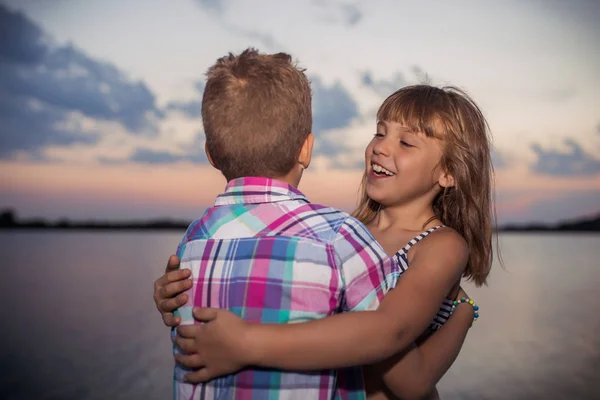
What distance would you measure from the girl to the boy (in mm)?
55

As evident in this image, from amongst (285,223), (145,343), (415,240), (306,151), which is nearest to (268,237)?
(285,223)

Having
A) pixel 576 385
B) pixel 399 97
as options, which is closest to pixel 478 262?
pixel 399 97

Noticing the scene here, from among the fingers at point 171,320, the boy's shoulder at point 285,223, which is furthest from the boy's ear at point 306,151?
the fingers at point 171,320

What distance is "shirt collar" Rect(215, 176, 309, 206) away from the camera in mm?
1650

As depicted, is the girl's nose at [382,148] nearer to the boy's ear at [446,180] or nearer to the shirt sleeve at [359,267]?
the boy's ear at [446,180]

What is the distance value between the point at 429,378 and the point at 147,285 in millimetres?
12111

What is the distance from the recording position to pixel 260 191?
165 cm

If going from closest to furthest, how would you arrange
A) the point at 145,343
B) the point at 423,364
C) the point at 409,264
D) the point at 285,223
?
1. the point at 285,223
2. the point at 423,364
3. the point at 409,264
4. the point at 145,343

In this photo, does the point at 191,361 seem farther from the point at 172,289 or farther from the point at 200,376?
the point at 172,289

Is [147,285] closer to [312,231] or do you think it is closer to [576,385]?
[576,385]

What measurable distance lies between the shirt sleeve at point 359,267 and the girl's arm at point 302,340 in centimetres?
4

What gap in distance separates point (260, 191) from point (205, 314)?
365mm

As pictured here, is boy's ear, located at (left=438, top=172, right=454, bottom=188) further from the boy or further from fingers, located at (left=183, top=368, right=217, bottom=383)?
fingers, located at (left=183, top=368, right=217, bottom=383)

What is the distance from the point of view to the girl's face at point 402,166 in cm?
237
